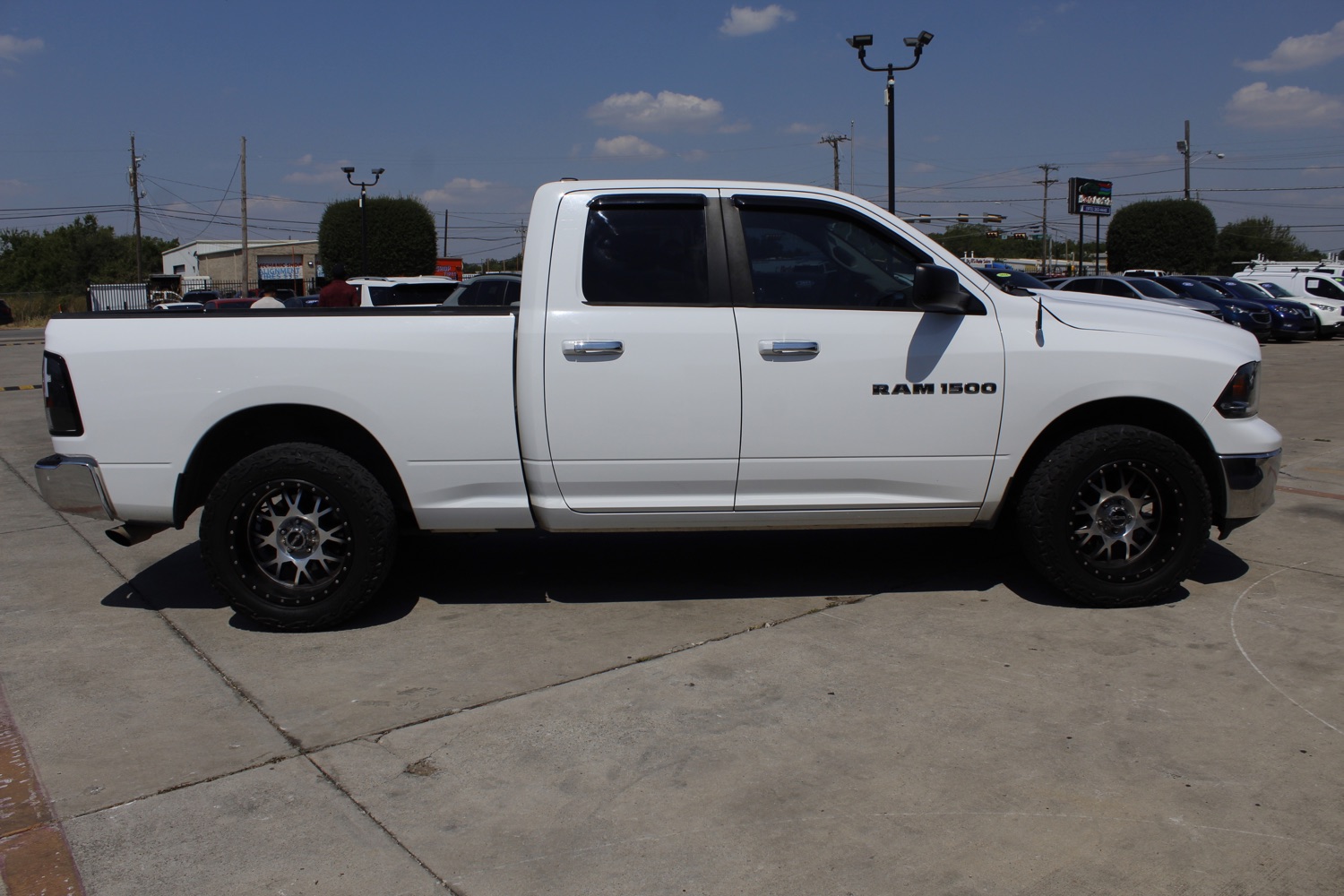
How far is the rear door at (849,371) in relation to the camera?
186 inches

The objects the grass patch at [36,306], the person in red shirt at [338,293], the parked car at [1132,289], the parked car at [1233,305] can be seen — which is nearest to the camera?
the person in red shirt at [338,293]

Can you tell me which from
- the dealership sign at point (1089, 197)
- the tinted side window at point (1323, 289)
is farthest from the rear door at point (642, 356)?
the dealership sign at point (1089, 197)

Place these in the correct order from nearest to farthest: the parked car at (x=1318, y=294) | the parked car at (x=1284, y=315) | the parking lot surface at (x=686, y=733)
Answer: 1. the parking lot surface at (x=686, y=733)
2. the parked car at (x=1284, y=315)
3. the parked car at (x=1318, y=294)

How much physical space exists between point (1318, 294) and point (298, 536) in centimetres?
3250

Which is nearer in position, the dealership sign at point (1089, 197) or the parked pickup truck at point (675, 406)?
the parked pickup truck at point (675, 406)

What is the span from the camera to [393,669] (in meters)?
4.46

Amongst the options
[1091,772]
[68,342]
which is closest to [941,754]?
[1091,772]

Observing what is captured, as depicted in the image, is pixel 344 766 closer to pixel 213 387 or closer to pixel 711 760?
pixel 711 760

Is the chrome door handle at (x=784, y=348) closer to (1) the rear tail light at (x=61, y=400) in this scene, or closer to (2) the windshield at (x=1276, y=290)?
(1) the rear tail light at (x=61, y=400)

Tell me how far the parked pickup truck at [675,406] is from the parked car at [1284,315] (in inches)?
979

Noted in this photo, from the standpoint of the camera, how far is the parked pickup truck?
4680 mm

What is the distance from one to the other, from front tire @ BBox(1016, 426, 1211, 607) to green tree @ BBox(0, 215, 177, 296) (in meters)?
102

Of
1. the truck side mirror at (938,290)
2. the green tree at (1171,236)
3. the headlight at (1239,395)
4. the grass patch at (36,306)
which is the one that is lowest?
the headlight at (1239,395)

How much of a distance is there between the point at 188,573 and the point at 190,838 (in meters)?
3.11
